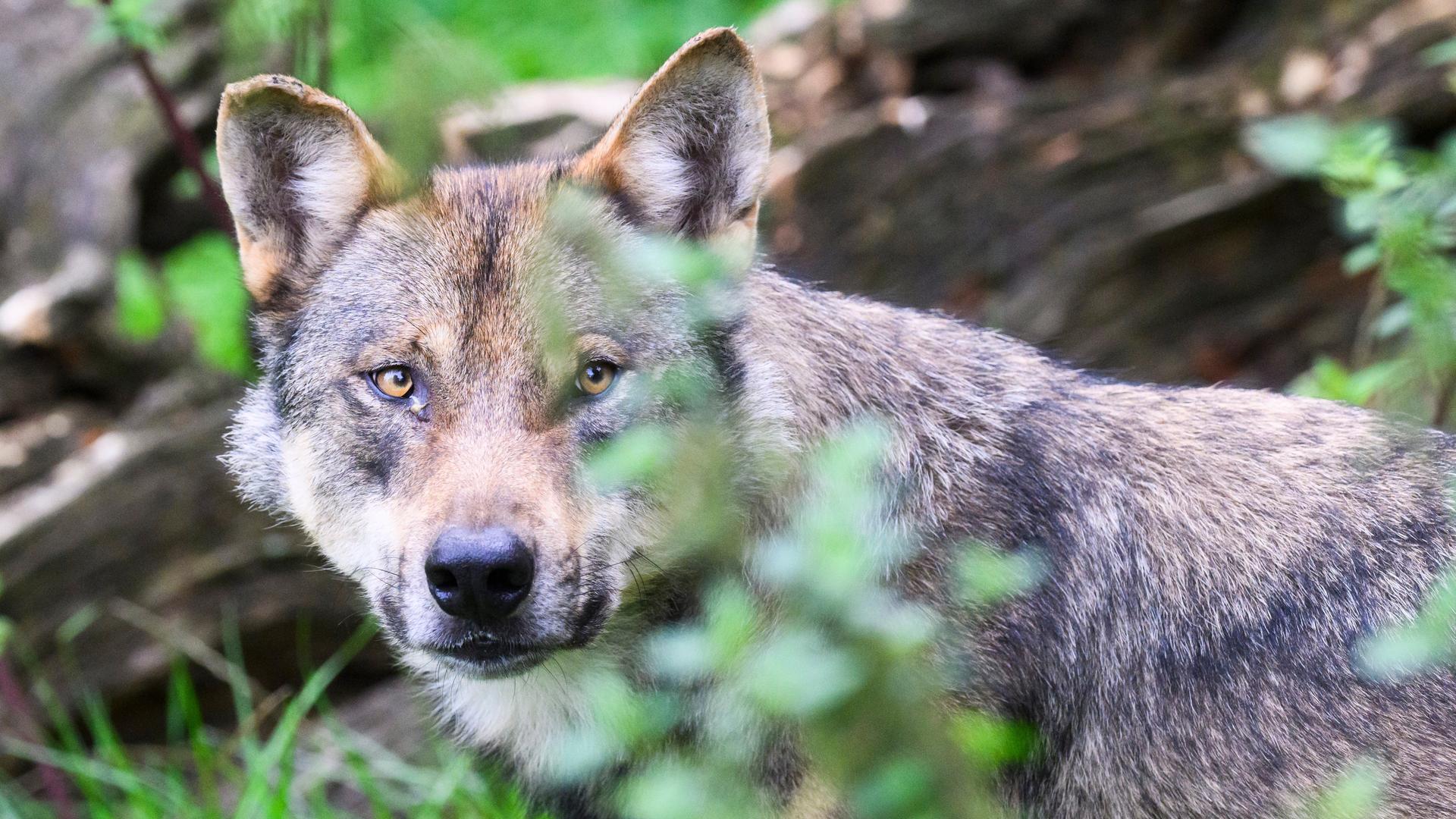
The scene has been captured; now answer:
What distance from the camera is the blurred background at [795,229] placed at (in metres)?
6.82

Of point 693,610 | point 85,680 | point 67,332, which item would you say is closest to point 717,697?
point 693,610

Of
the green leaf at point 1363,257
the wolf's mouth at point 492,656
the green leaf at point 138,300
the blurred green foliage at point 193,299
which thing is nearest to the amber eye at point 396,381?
the wolf's mouth at point 492,656

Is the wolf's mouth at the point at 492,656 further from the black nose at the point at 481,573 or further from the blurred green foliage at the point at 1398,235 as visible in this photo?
the blurred green foliage at the point at 1398,235

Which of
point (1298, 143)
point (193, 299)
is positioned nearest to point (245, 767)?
point (193, 299)

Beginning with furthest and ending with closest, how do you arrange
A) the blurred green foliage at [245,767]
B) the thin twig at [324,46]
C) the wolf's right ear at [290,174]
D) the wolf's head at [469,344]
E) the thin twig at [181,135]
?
the thin twig at [181,135] < the blurred green foliage at [245,767] < the thin twig at [324,46] < the wolf's right ear at [290,174] < the wolf's head at [469,344]

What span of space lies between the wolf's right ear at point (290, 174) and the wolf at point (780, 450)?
0.4 inches

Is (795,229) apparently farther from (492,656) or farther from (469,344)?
(492,656)

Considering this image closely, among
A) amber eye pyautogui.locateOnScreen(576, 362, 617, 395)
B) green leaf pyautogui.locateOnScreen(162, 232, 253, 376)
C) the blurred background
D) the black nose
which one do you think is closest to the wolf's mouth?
the black nose

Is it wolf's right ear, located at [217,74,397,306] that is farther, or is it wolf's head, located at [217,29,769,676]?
wolf's right ear, located at [217,74,397,306]

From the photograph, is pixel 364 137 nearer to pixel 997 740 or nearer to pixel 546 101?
pixel 997 740

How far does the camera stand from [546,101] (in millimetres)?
8453

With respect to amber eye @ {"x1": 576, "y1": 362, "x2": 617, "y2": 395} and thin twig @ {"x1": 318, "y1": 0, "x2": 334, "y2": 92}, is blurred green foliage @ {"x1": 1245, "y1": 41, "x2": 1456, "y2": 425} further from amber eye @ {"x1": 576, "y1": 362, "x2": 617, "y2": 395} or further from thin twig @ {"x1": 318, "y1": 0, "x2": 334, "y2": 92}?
thin twig @ {"x1": 318, "y1": 0, "x2": 334, "y2": 92}

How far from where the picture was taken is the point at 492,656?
3.60 m

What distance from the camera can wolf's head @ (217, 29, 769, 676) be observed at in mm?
3520
